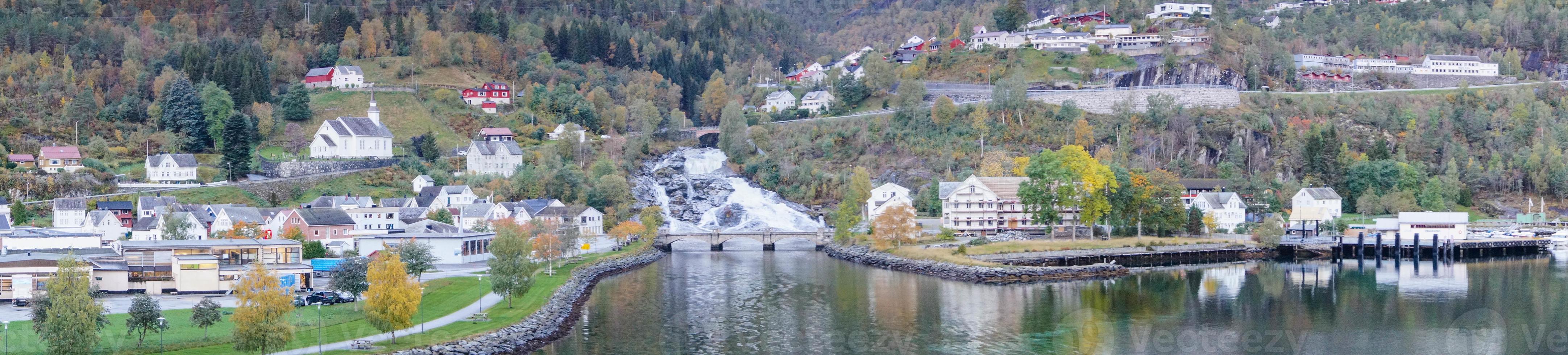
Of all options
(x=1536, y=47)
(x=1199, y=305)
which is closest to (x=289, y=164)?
(x=1199, y=305)

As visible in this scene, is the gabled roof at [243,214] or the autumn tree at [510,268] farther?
the gabled roof at [243,214]

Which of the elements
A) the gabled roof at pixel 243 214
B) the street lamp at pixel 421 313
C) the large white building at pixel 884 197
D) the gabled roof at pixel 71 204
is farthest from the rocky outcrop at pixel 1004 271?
the gabled roof at pixel 71 204

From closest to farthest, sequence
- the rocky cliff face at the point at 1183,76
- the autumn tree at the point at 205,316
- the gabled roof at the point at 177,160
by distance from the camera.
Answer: the autumn tree at the point at 205,316 < the gabled roof at the point at 177,160 < the rocky cliff face at the point at 1183,76

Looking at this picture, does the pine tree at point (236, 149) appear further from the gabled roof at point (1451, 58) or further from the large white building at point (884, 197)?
the gabled roof at point (1451, 58)

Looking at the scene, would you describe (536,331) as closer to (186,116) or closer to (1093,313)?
(1093,313)

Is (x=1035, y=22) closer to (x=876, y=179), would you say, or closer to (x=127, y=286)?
(x=876, y=179)

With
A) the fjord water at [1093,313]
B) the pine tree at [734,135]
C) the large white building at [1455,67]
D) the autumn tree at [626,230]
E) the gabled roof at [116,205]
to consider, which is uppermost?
the large white building at [1455,67]

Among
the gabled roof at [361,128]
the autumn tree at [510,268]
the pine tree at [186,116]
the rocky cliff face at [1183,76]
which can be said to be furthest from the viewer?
the rocky cliff face at [1183,76]
